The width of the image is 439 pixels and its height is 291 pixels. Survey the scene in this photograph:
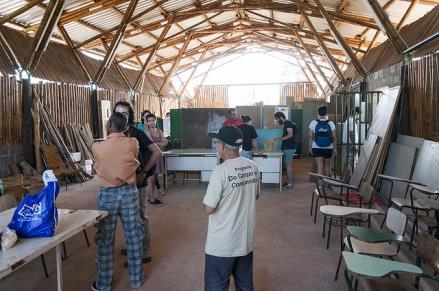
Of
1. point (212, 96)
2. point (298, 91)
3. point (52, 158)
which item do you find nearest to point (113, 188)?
point (52, 158)

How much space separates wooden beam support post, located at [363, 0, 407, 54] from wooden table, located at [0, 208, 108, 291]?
245 inches

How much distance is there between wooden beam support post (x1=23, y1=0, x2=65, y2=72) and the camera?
774 centimetres

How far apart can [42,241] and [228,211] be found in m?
1.24

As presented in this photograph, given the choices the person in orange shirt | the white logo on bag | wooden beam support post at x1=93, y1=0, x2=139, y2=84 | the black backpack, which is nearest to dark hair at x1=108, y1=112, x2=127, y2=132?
the person in orange shirt

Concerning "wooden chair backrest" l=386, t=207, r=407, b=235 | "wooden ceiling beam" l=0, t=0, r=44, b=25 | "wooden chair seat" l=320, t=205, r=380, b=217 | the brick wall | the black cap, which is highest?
"wooden ceiling beam" l=0, t=0, r=44, b=25

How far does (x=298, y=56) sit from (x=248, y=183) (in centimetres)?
1843

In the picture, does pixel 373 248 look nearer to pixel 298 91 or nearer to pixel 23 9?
pixel 23 9

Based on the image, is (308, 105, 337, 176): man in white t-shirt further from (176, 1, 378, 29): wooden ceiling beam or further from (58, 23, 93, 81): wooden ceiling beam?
(58, 23, 93, 81): wooden ceiling beam

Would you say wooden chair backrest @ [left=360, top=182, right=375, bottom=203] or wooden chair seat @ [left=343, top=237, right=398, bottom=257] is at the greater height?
wooden chair backrest @ [left=360, top=182, right=375, bottom=203]

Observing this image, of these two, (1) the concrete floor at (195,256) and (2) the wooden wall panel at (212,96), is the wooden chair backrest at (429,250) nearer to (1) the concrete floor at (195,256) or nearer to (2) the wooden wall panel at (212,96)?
(1) the concrete floor at (195,256)

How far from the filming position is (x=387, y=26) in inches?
280

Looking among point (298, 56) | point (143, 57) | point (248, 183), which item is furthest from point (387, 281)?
point (298, 56)

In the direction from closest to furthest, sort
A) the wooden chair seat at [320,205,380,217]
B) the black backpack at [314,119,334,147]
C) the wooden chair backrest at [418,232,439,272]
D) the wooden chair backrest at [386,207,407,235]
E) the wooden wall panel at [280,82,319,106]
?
the wooden chair backrest at [418,232,439,272] → the wooden chair backrest at [386,207,407,235] → the wooden chair seat at [320,205,380,217] → the black backpack at [314,119,334,147] → the wooden wall panel at [280,82,319,106]

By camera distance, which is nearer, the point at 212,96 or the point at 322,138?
the point at 322,138
